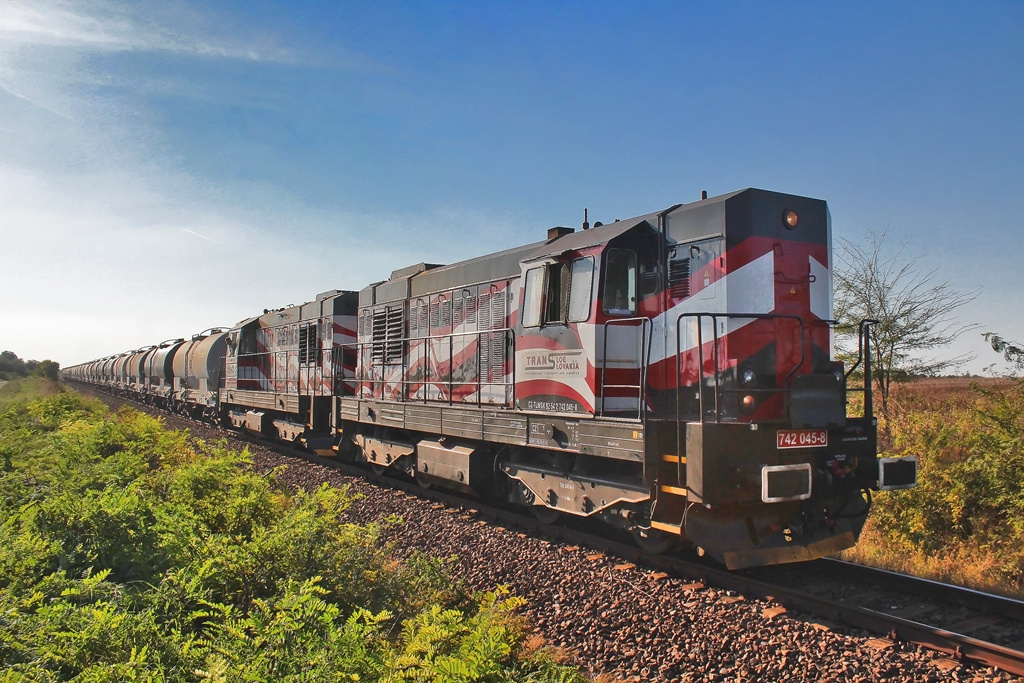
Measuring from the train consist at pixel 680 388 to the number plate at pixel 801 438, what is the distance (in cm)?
2

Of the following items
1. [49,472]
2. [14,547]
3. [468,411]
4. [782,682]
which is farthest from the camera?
[468,411]

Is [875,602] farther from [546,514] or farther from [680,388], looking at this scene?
[546,514]

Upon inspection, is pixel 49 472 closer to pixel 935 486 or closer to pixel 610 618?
pixel 610 618

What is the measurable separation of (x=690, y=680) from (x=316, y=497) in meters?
3.80

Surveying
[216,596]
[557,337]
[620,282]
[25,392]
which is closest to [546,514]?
[557,337]

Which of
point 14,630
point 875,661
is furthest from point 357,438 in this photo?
point 875,661

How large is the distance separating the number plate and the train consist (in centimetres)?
2

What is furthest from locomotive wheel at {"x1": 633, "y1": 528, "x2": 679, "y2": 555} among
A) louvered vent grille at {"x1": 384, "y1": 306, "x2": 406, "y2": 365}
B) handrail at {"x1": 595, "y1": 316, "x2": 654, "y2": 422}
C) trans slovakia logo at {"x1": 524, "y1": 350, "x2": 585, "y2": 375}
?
louvered vent grille at {"x1": 384, "y1": 306, "x2": 406, "y2": 365}

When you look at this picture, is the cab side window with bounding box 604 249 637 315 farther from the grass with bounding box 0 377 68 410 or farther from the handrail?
the grass with bounding box 0 377 68 410

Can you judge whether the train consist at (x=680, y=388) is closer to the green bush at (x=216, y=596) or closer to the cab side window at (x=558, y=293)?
the cab side window at (x=558, y=293)

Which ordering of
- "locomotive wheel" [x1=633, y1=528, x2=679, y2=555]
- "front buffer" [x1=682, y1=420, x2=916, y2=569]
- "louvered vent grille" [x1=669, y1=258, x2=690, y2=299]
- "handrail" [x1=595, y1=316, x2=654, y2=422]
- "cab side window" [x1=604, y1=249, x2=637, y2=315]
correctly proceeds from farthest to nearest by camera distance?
"cab side window" [x1=604, y1=249, x2=637, y2=315] < "louvered vent grille" [x1=669, y1=258, x2=690, y2=299] < "locomotive wheel" [x1=633, y1=528, x2=679, y2=555] < "handrail" [x1=595, y1=316, x2=654, y2=422] < "front buffer" [x1=682, y1=420, x2=916, y2=569]

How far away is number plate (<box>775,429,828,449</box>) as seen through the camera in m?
5.93

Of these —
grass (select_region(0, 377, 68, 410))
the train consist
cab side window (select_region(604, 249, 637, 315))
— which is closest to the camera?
the train consist

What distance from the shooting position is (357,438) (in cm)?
1280
